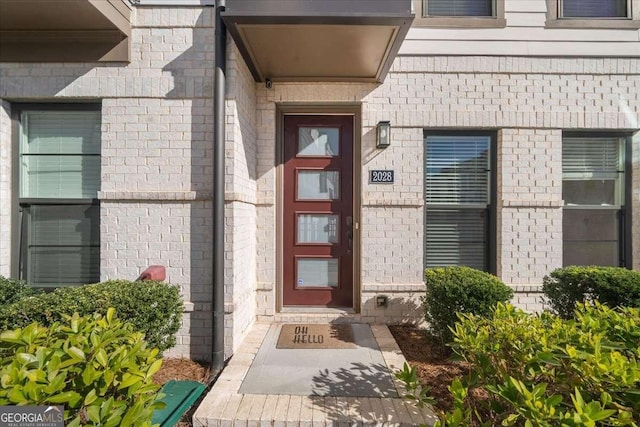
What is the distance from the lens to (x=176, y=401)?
214 centimetres

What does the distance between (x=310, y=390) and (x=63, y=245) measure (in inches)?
122

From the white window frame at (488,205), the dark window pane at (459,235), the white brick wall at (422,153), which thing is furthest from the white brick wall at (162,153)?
the dark window pane at (459,235)

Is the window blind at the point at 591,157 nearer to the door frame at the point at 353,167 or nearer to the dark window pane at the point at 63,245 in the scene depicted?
the door frame at the point at 353,167

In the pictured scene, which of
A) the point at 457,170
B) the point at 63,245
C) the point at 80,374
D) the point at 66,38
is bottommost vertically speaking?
the point at 80,374

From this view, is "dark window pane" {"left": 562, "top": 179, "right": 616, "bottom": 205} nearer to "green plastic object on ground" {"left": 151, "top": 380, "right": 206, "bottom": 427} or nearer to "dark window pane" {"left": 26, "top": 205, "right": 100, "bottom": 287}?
"green plastic object on ground" {"left": 151, "top": 380, "right": 206, "bottom": 427}

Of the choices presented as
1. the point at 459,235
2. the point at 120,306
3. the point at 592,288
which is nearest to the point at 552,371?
the point at 592,288

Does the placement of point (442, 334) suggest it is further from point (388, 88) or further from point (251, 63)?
point (251, 63)

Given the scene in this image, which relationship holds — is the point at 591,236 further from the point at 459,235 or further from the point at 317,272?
the point at 317,272

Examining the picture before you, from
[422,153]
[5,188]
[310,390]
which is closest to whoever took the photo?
[310,390]

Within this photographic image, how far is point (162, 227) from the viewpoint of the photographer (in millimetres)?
3428

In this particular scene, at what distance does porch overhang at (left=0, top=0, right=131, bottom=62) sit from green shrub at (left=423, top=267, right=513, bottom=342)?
4.03 meters

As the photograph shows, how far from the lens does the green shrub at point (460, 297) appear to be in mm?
3248

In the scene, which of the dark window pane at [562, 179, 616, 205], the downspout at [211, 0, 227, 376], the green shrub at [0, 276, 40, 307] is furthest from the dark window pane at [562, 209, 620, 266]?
the green shrub at [0, 276, 40, 307]

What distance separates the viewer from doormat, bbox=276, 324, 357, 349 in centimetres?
343
